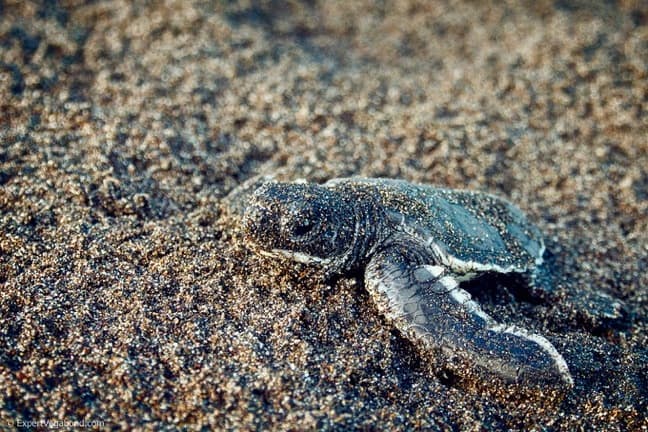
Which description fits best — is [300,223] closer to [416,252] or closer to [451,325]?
[416,252]

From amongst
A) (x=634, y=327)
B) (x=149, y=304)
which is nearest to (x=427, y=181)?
(x=634, y=327)

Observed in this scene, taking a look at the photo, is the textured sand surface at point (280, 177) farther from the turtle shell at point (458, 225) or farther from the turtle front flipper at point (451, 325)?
the turtle shell at point (458, 225)

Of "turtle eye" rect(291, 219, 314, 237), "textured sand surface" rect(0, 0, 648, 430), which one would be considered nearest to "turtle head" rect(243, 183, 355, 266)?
"turtle eye" rect(291, 219, 314, 237)

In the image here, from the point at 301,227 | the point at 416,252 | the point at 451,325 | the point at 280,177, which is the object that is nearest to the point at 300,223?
the point at 301,227

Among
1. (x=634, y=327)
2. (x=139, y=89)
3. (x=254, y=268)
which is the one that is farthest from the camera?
(x=139, y=89)

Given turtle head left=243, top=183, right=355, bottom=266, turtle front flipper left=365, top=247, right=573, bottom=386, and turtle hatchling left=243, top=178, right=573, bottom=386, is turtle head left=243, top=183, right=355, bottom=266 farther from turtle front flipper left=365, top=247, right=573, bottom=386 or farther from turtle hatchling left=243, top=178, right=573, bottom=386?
turtle front flipper left=365, top=247, right=573, bottom=386

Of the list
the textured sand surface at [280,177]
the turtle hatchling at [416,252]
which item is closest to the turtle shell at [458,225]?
the turtle hatchling at [416,252]

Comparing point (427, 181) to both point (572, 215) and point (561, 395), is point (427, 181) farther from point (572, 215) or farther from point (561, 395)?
point (561, 395)
